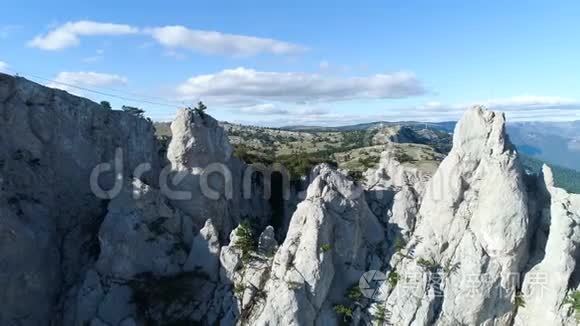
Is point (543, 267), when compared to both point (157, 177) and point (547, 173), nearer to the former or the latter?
point (547, 173)

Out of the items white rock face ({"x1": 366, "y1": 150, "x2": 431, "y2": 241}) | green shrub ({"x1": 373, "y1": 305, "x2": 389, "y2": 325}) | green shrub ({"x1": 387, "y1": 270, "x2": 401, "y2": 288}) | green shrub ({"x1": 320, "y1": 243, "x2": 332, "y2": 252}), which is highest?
white rock face ({"x1": 366, "y1": 150, "x2": 431, "y2": 241})

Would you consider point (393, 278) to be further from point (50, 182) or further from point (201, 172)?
point (50, 182)

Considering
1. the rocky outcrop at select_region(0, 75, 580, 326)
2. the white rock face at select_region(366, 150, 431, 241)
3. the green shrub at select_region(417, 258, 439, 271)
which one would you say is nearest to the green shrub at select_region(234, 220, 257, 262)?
the rocky outcrop at select_region(0, 75, 580, 326)

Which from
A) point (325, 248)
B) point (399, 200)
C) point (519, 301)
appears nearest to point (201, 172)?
point (325, 248)

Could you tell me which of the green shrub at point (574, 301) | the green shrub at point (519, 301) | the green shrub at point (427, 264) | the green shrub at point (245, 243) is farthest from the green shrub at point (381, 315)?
the green shrub at point (574, 301)

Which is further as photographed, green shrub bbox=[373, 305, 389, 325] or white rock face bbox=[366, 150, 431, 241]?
white rock face bbox=[366, 150, 431, 241]

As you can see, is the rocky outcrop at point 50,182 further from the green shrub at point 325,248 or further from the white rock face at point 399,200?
the white rock face at point 399,200

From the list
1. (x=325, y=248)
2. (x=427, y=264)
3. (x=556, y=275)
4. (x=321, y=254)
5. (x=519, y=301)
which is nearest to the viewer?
(x=556, y=275)

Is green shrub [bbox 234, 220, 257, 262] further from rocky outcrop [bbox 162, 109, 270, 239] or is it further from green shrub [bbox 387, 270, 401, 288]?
green shrub [bbox 387, 270, 401, 288]

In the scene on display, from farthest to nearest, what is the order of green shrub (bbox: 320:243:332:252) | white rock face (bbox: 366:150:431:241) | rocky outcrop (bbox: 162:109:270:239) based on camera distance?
rocky outcrop (bbox: 162:109:270:239) → white rock face (bbox: 366:150:431:241) → green shrub (bbox: 320:243:332:252)
